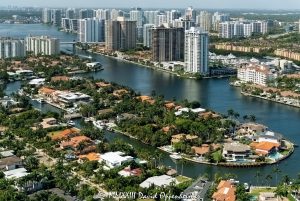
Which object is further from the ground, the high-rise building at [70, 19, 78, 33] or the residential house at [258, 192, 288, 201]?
the high-rise building at [70, 19, 78, 33]

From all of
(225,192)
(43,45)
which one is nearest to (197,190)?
(225,192)

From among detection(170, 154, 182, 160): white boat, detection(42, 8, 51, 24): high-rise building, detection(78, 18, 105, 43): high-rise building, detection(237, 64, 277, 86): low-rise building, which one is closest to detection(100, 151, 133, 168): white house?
detection(170, 154, 182, 160): white boat

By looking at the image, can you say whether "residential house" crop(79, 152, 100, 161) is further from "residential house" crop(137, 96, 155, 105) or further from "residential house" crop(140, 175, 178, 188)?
"residential house" crop(137, 96, 155, 105)

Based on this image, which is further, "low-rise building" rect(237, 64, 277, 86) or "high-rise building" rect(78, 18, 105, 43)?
"high-rise building" rect(78, 18, 105, 43)

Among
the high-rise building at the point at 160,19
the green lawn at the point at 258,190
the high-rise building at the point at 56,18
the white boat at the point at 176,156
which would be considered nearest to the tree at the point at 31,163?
the white boat at the point at 176,156

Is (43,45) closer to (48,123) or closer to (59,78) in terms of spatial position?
(59,78)

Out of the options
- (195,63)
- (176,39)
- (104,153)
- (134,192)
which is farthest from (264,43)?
(134,192)
